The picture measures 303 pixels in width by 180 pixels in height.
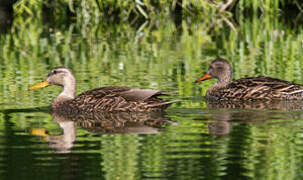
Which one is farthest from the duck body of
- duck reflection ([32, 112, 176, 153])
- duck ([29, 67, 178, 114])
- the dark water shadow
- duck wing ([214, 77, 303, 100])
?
the dark water shadow

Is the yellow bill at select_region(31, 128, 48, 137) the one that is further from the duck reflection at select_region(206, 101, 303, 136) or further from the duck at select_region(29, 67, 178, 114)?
the duck reflection at select_region(206, 101, 303, 136)

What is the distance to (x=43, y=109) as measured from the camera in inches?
450

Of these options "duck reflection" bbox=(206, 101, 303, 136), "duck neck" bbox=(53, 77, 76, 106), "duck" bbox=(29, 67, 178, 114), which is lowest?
"duck reflection" bbox=(206, 101, 303, 136)

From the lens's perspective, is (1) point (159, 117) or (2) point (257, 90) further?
(2) point (257, 90)

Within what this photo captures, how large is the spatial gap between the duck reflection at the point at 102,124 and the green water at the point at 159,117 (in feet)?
0.08

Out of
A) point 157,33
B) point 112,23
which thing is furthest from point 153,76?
point 112,23

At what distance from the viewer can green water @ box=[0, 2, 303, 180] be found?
7621mm

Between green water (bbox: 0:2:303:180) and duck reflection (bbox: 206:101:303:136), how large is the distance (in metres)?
0.01

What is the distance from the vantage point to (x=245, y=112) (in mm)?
10836

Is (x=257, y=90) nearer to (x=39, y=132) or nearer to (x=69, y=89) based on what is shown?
(x=69, y=89)

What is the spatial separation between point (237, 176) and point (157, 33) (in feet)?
55.4

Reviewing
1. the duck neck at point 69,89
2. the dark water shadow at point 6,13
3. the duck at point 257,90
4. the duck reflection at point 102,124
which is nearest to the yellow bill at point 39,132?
the duck reflection at point 102,124

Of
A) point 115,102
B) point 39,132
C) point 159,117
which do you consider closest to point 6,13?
point 115,102

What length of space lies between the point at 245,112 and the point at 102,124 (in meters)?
2.03
